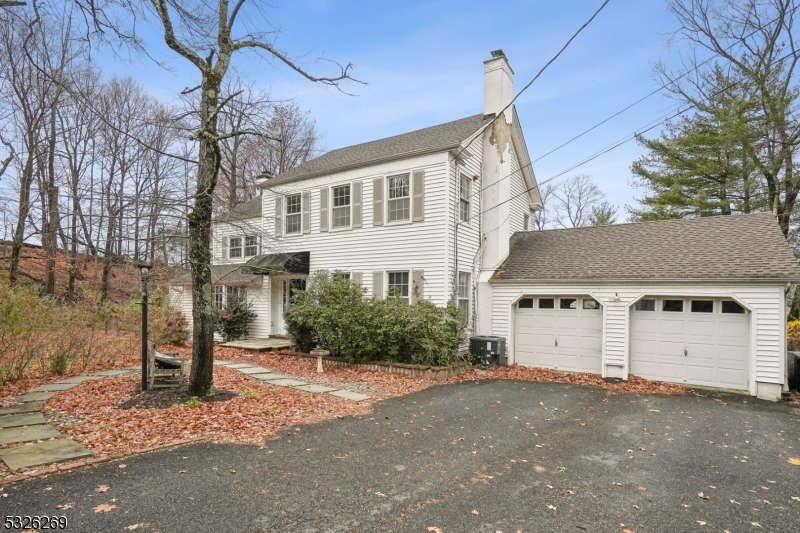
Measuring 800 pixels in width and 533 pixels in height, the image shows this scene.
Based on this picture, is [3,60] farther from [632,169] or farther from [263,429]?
[632,169]

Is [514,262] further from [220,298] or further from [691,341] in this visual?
[220,298]

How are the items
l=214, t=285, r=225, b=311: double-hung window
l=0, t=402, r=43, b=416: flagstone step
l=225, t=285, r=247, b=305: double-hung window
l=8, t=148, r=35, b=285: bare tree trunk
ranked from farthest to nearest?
1. l=8, t=148, r=35, b=285: bare tree trunk
2. l=214, t=285, r=225, b=311: double-hung window
3. l=225, t=285, r=247, b=305: double-hung window
4. l=0, t=402, r=43, b=416: flagstone step

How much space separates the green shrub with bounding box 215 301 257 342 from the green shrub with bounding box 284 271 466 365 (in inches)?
174

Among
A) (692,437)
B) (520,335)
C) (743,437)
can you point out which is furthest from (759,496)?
(520,335)

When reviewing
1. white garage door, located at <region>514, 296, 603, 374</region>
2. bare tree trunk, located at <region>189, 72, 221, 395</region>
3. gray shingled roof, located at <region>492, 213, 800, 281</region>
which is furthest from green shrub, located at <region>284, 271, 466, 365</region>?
bare tree trunk, located at <region>189, 72, 221, 395</region>

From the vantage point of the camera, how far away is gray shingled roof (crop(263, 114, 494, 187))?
1240cm

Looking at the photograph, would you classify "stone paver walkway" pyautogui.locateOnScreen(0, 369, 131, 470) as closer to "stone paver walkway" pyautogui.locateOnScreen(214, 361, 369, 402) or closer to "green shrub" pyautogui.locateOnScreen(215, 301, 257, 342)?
"stone paver walkway" pyautogui.locateOnScreen(214, 361, 369, 402)

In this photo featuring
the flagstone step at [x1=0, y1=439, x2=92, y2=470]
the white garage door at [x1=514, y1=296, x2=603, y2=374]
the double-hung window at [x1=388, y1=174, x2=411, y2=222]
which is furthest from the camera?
the double-hung window at [x1=388, y1=174, x2=411, y2=222]

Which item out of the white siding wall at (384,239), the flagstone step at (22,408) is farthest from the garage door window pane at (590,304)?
the flagstone step at (22,408)

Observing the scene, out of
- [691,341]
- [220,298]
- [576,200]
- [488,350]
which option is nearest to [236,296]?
[220,298]

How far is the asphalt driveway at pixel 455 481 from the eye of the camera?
3494 mm

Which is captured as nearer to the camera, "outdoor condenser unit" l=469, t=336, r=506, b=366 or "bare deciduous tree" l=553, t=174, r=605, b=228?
"outdoor condenser unit" l=469, t=336, r=506, b=366

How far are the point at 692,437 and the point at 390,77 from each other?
8902 millimetres

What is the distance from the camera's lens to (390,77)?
990cm
